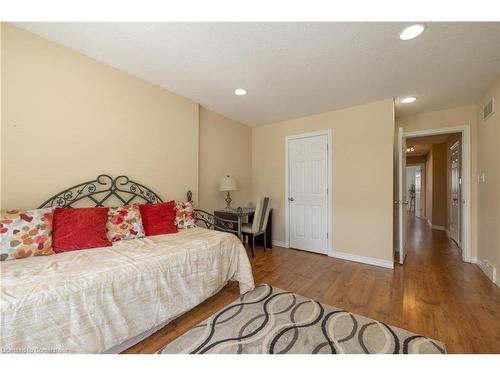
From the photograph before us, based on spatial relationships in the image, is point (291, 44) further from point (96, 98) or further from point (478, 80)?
point (478, 80)

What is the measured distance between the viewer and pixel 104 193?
79.6 inches

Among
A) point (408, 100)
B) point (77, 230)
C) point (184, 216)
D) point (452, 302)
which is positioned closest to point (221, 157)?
point (184, 216)

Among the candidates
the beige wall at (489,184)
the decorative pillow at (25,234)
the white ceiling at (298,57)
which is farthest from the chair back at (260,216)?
the beige wall at (489,184)

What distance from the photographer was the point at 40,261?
1.30 meters

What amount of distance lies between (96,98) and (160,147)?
0.74 metres

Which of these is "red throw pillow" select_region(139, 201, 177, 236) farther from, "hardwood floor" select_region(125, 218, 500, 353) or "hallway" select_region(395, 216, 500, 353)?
"hallway" select_region(395, 216, 500, 353)

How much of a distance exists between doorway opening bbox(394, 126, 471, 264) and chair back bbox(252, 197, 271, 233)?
1.87 meters

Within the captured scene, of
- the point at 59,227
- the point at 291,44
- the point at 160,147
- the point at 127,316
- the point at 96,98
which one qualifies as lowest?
the point at 127,316

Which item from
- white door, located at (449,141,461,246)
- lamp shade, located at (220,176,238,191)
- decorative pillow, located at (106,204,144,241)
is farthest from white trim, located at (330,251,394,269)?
decorative pillow, located at (106,204,144,241)

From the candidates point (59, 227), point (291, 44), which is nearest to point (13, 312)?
point (59, 227)

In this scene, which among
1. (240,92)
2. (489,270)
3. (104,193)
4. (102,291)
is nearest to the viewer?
(102,291)

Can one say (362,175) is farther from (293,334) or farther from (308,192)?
(293,334)

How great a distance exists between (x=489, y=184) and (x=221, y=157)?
3.49 meters

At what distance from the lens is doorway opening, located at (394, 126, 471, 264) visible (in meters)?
2.88
